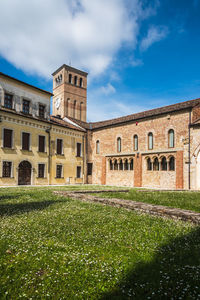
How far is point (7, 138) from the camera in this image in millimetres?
21641

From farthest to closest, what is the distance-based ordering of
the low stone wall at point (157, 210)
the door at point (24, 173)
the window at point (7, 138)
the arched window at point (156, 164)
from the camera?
the arched window at point (156, 164) < the door at point (24, 173) < the window at point (7, 138) < the low stone wall at point (157, 210)

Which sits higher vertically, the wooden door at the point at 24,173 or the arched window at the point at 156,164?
the arched window at the point at 156,164

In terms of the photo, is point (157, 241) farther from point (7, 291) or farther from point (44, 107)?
point (44, 107)

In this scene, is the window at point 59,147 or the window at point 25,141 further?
the window at point 59,147

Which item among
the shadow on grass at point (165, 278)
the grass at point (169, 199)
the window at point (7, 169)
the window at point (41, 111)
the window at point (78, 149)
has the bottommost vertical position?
the grass at point (169, 199)

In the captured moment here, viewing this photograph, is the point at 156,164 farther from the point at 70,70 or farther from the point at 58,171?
the point at 70,70

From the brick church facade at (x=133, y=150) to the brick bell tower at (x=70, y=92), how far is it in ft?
54.8

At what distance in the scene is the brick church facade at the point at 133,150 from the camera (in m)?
20.6

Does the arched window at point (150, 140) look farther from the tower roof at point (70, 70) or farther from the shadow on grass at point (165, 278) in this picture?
the tower roof at point (70, 70)

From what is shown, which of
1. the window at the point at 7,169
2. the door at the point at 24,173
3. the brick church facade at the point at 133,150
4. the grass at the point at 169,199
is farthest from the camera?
the door at the point at 24,173

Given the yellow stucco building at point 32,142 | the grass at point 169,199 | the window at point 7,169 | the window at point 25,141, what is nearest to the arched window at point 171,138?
the grass at point 169,199

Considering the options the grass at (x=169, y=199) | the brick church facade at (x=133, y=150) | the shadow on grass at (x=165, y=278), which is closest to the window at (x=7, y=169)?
the brick church facade at (x=133, y=150)

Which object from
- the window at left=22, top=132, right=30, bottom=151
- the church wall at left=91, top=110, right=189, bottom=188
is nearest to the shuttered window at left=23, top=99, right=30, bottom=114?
→ the window at left=22, top=132, right=30, bottom=151

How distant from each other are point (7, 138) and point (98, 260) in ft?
68.8
